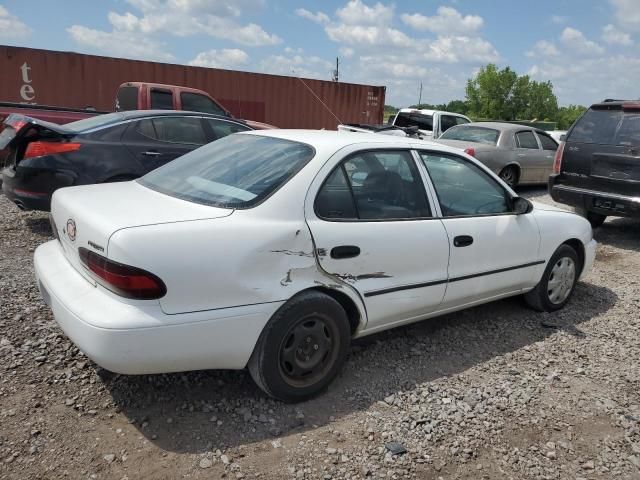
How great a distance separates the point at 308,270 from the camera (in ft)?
9.41

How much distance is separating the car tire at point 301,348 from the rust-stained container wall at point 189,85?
12.3m

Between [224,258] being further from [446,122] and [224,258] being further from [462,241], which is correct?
[446,122]

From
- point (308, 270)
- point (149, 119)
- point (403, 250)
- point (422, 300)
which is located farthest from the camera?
point (149, 119)

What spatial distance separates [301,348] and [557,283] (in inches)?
109

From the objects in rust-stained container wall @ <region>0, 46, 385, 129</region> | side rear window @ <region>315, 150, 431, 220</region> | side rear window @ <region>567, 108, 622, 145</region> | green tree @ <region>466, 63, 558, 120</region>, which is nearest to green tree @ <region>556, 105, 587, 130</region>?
green tree @ <region>466, 63, 558, 120</region>

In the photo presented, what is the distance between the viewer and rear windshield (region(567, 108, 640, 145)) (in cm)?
674

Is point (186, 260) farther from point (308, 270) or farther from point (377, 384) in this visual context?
point (377, 384)

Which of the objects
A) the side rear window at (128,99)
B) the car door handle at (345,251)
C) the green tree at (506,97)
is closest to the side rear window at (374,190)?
the car door handle at (345,251)

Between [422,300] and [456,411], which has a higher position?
[422,300]

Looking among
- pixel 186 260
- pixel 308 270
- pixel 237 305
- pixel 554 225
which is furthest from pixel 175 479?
pixel 554 225

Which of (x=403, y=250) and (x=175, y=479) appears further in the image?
(x=403, y=250)

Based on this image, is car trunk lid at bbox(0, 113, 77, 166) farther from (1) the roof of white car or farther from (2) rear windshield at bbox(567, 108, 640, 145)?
(2) rear windshield at bbox(567, 108, 640, 145)

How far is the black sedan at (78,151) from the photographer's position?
18.2 ft

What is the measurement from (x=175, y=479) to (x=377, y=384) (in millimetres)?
1384
